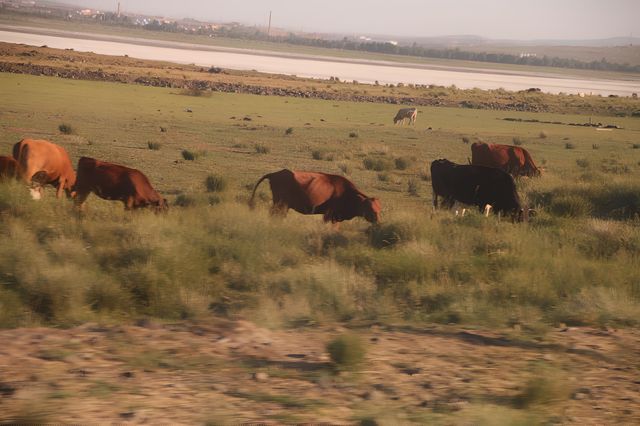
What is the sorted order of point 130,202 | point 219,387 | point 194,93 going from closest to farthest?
point 219,387, point 130,202, point 194,93

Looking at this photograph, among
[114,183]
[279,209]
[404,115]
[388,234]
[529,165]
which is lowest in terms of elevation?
[388,234]

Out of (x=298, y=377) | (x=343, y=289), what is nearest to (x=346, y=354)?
(x=298, y=377)

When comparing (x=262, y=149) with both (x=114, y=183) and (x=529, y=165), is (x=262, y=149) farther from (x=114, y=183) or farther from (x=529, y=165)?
(x=114, y=183)

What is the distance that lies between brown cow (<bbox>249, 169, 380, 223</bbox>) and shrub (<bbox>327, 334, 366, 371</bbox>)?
21.5 feet

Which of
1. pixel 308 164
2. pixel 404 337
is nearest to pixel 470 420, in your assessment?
pixel 404 337

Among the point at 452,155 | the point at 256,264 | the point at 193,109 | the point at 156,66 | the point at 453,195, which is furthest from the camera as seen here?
the point at 156,66

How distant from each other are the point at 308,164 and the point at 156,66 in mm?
60870

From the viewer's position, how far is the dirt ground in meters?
5.65

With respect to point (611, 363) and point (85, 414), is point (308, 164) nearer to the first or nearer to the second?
point (611, 363)

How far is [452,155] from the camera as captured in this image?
31.8 metres

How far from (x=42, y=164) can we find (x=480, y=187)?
771 centimetres

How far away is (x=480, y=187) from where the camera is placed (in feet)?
50.0

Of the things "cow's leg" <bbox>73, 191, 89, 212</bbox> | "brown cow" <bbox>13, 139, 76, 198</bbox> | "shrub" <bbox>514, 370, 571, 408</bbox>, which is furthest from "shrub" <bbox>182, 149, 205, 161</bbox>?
"shrub" <bbox>514, 370, 571, 408</bbox>

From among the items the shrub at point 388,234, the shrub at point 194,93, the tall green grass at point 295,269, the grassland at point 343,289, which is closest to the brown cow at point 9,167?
the grassland at point 343,289
